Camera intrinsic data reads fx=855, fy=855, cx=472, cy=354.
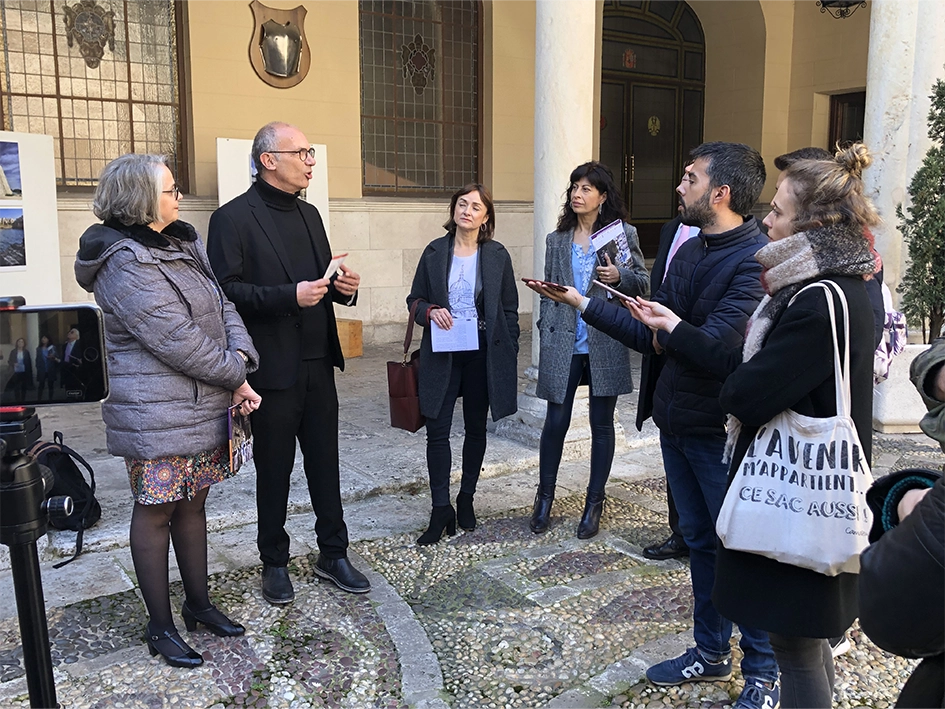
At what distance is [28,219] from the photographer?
610 centimetres

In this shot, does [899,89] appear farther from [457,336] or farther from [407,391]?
[407,391]

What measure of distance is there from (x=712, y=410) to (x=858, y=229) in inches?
33.1

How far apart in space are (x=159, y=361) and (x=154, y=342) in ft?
0.30

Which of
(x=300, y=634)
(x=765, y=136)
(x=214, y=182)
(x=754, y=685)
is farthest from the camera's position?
(x=765, y=136)

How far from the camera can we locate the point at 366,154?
32.1 feet

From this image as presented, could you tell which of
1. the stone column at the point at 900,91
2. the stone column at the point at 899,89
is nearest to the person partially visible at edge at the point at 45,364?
the stone column at the point at 900,91

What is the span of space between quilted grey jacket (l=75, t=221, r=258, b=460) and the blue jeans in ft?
5.26

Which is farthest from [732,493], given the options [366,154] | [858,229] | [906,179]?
[366,154]

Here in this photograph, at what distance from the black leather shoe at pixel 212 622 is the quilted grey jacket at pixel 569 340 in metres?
1.87

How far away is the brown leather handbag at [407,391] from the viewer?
13.8ft

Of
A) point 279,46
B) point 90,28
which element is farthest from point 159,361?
point 279,46

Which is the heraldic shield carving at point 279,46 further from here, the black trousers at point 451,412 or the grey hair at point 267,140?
the grey hair at point 267,140

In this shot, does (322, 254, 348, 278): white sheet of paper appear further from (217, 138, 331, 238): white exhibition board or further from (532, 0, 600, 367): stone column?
(217, 138, 331, 238): white exhibition board

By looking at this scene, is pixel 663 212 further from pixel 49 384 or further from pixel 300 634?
pixel 49 384
